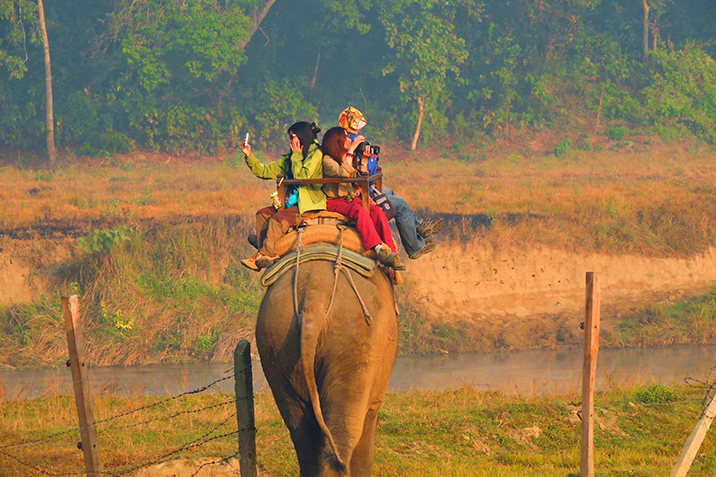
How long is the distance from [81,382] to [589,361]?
3.95 meters

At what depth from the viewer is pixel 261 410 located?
12.9m

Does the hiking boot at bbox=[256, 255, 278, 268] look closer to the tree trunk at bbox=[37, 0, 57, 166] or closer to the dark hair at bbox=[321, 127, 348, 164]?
the dark hair at bbox=[321, 127, 348, 164]

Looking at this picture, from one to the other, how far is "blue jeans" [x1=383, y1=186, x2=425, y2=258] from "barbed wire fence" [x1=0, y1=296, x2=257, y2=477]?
1.70 meters

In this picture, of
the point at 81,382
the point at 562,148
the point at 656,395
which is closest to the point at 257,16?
the point at 562,148

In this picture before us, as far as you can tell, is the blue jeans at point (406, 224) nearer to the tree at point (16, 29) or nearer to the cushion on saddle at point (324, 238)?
the cushion on saddle at point (324, 238)

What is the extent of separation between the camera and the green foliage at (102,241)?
2088 centimetres

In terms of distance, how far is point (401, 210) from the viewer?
8.68 metres

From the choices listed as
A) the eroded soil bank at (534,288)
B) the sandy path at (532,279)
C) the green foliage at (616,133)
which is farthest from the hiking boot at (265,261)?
the green foliage at (616,133)

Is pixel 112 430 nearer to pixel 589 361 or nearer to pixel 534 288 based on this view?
pixel 589 361

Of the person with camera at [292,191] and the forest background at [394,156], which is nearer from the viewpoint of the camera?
the person with camera at [292,191]

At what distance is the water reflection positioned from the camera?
16.9m

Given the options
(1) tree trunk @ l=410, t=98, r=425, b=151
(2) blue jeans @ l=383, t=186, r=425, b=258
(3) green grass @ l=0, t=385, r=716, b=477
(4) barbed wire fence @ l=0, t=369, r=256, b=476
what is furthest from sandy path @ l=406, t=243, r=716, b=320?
(1) tree trunk @ l=410, t=98, r=425, b=151

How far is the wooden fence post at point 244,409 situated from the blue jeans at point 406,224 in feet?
5.55

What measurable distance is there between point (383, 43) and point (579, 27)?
796 cm
